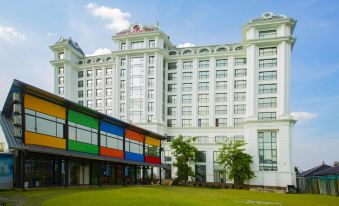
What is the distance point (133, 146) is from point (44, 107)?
24.0 meters

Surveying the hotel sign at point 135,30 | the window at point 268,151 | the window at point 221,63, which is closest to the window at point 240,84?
the window at point 221,63

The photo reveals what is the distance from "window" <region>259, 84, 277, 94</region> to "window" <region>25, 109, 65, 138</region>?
6133cm

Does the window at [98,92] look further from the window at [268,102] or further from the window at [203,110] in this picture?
the window at [268,102]

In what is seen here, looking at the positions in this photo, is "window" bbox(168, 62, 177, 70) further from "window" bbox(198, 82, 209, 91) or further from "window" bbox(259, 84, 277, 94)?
"window" bbox(259, 84, 277, 94)

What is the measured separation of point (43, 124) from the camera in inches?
1410

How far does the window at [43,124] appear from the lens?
1328 inches

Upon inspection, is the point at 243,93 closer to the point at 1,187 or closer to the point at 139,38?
the point at 139,38

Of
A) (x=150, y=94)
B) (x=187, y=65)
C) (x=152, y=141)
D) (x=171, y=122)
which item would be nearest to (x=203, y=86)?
(x=187, y=65)

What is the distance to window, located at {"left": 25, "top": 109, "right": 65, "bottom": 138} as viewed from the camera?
33719 millimetres

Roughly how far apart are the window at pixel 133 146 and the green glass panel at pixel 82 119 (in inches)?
396

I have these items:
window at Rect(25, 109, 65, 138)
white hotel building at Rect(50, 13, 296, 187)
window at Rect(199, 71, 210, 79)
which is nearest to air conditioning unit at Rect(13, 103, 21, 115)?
window at Rect(25, 109, 65, 138)

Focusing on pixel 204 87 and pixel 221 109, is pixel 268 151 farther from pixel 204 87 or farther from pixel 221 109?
pixel 204 87

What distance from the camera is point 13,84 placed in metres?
32.2

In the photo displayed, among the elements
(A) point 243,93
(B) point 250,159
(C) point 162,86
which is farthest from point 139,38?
(B) point 250,159
